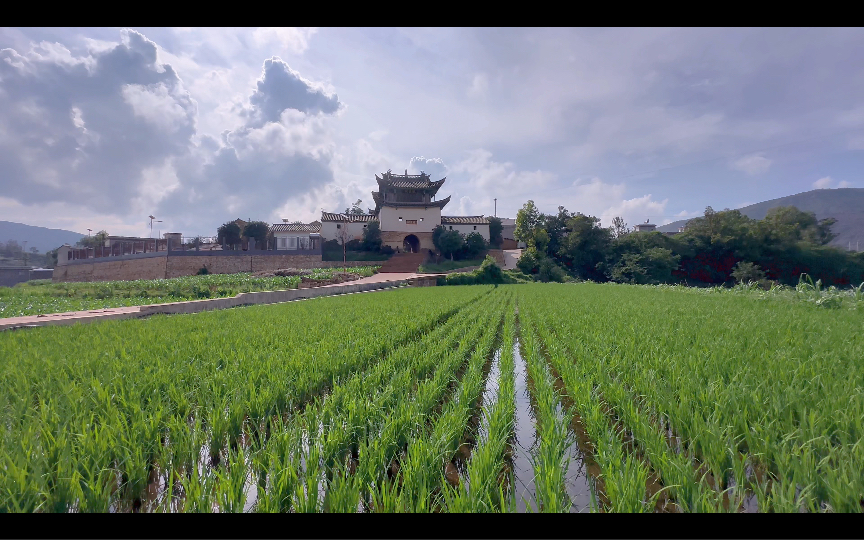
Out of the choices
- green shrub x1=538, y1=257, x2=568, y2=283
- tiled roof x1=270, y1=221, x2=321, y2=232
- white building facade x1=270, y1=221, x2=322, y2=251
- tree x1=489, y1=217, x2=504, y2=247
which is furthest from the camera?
tree x1=489, y1=217, x2=504, y2=247

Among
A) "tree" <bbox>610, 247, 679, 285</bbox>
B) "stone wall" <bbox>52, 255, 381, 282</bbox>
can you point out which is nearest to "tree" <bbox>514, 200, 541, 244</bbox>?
"tree" <bbox>610, 247, 679, 285</bbox>

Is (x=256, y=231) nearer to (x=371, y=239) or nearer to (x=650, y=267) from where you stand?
(x=371, y=239)

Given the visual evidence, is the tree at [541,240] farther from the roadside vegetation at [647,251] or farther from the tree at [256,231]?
the tree at [256,231]

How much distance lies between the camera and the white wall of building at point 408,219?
1383 inches

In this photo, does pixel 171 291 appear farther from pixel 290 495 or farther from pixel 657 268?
pixel 657 268

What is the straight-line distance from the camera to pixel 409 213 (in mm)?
35406

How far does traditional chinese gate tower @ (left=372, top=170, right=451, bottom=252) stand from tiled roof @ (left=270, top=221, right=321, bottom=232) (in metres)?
7.02

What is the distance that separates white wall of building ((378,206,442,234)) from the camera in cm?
3512

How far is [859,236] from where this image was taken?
71.4 inches

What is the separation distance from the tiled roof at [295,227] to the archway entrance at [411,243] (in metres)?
8.88

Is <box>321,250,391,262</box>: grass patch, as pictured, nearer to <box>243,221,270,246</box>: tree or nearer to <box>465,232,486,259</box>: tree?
<box>243,221,270,246</box>: tree

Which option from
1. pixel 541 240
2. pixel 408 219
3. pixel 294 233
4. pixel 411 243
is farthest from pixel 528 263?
pixel 294 233

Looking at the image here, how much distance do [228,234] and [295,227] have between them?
6612 millimetres
